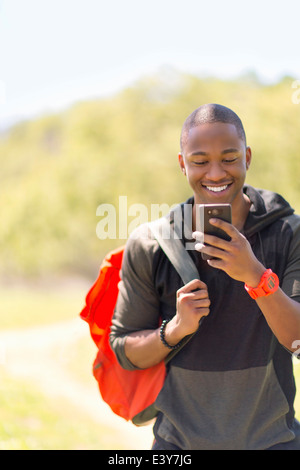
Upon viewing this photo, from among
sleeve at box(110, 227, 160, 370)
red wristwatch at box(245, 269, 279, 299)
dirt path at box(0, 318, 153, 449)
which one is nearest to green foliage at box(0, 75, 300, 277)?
dirt path at box(0, 318, 153, 449)

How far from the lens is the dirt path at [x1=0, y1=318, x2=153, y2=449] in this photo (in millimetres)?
6543

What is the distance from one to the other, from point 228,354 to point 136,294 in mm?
487

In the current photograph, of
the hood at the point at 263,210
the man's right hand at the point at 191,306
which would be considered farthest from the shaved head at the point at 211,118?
the man's right hand at the point at 191,306

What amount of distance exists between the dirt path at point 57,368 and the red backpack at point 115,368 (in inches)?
131

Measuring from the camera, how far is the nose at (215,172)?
2.30 m

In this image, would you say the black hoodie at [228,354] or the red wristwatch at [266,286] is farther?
the black hoodie at [228,354]

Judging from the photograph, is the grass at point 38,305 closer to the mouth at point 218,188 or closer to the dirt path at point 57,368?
the dirt path at point 57,368

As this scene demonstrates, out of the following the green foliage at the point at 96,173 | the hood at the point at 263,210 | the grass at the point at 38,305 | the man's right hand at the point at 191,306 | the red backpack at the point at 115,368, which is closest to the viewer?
the man's right hand at the point at 191,306

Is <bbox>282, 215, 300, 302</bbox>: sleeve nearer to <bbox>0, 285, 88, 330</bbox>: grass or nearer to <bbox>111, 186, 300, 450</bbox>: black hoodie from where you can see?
<bbox>111, 186, 300, 450</bbox>: black hoodie

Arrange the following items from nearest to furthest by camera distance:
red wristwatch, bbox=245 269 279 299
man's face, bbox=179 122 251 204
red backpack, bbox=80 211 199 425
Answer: red wristwatch, bbox=245 269 279 299 < man's face, bbox=179 122 251 204 < red backpack, bbox=80 211 199 425

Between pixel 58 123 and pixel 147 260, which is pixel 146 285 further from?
pixel 58 123

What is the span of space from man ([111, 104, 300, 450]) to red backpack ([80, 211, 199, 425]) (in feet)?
0.24

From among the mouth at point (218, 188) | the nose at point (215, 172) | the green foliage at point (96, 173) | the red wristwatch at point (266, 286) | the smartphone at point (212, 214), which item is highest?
the green foliage at point (96, 173)

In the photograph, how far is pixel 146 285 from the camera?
8.30 feet
